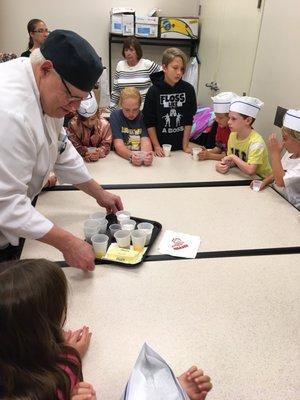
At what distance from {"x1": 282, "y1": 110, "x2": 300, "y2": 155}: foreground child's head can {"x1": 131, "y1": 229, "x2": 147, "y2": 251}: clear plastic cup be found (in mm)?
1010

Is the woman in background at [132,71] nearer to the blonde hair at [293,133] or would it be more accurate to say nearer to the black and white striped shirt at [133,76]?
the black and white striped shirt at [133,76]

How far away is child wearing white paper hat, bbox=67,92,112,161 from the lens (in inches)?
96.0

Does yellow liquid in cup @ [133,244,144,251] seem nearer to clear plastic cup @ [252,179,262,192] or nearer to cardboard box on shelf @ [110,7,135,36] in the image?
clear plastic cup @ [252,179,262,192]

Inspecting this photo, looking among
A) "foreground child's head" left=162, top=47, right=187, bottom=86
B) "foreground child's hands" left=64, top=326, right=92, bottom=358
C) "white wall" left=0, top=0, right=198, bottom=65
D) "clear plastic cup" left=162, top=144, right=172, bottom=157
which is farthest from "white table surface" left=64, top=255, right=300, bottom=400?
"white wall" left=0, top=0, right=198, bottom=65

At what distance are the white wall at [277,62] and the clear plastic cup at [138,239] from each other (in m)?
1.73

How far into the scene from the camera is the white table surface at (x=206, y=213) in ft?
4.91

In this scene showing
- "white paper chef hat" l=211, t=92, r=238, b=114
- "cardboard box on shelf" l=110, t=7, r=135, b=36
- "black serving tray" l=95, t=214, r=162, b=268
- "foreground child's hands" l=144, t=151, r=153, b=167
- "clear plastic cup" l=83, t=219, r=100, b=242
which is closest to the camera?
"black serving tray" l=95, t=214, r=162, b=268

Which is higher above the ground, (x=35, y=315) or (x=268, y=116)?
(x=35, y=315)

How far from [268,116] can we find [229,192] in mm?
1244

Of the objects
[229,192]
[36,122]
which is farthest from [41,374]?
[229,192]

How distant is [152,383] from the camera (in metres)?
0.79

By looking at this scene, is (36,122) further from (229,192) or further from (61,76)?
(229,192)

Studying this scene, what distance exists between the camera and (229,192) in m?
1.96

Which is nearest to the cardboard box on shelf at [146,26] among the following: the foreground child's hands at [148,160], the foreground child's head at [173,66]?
the foreground child's head at [173,66]
